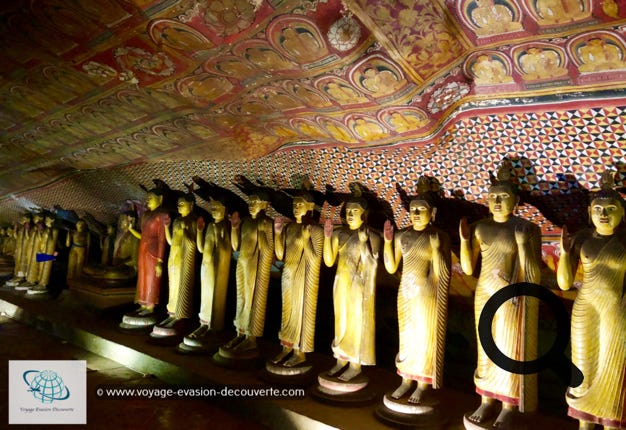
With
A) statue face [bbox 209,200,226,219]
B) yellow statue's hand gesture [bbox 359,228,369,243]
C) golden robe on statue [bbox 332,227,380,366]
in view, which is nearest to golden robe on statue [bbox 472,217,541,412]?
golden robe on statue [bbox 332,227,380,366]

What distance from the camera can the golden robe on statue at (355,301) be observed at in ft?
13.1

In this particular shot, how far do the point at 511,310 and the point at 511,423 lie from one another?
29.4 inches

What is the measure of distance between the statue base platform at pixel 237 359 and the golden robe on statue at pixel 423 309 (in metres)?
1.59

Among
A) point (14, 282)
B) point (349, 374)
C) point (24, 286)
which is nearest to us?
point (349, 374)

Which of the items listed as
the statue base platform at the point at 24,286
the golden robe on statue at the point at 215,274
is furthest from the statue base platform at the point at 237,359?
the statue base platform at the point at 24,286

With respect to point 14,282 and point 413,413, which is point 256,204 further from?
point 14,282

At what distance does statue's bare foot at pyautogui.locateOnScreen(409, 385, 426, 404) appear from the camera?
3.53m

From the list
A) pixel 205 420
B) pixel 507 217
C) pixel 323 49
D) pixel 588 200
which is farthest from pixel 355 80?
pixel 205 420

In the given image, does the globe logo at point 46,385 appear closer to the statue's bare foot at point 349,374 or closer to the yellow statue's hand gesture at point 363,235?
the statue's bare foot at point 349,374

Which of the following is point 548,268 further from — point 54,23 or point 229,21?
point 54,23

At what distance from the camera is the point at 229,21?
3428mm

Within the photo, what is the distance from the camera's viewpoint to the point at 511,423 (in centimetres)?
314

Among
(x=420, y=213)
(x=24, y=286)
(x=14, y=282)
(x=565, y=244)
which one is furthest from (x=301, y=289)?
(x=14, y=282)

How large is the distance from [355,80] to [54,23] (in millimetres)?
2522
